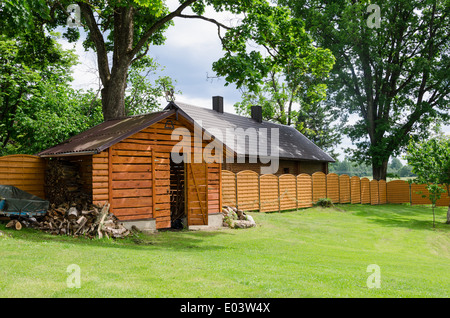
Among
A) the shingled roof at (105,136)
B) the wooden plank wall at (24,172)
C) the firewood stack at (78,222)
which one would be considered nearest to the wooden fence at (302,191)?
the shingled roof at (105,136)

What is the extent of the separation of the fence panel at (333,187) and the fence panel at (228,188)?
31.9 ft

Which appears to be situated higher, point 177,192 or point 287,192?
point 177,192

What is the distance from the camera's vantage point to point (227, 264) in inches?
322

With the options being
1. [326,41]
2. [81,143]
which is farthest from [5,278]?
[326,41]

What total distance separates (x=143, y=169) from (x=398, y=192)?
26.6 meters

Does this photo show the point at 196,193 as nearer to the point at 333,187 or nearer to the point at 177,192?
the point at 177,192

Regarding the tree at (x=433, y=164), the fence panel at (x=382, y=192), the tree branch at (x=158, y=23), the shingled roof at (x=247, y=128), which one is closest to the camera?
the tree branch at (x=158, y=23)

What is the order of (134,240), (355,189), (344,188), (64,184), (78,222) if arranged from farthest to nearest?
(355,189) → (344,188) → (64,184) → (134,240) → (78,222)

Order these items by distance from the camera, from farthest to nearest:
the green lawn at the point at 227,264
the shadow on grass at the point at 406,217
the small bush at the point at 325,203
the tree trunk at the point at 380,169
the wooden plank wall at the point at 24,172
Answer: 1. the tree trunk at the point at 380,169
2. the small bush at the point at 325,203
3. the shadow on grass at the point at 406,217
4. the wooden plank wall at the point at 24,172
5. the green lawn at the point at 227,264

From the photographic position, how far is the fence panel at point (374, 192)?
101ft

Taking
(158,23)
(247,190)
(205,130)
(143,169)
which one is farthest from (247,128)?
(143,169)

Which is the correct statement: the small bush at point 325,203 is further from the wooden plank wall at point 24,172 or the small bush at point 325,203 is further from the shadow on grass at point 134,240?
the wooden plank wall at point 24,172
